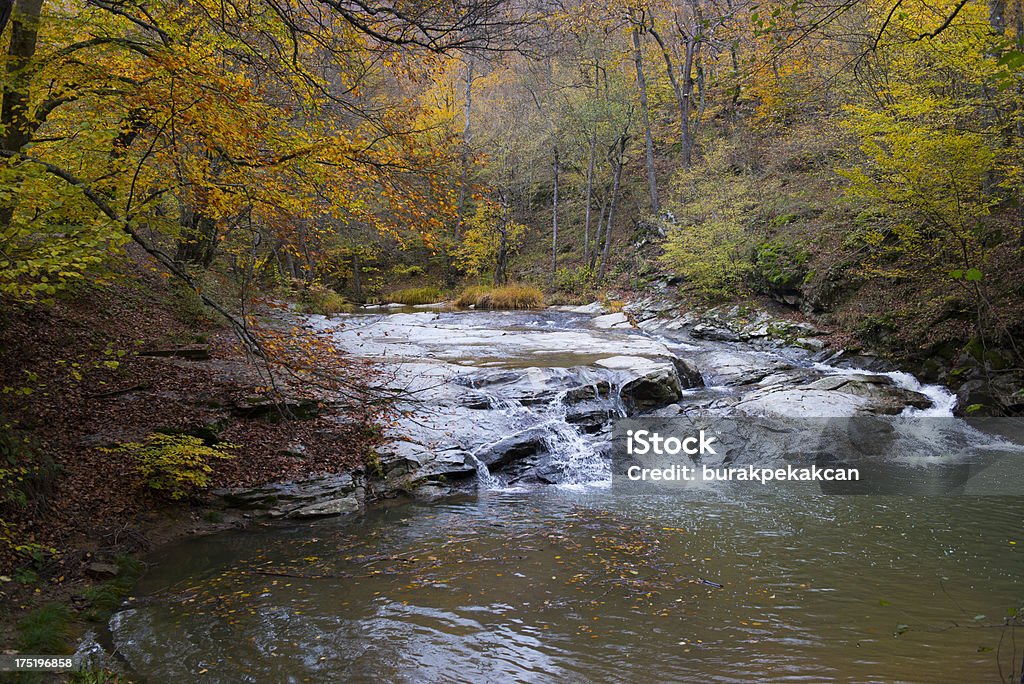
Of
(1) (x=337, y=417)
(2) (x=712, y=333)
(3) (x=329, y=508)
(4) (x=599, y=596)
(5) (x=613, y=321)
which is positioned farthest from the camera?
(5) (x=613, y=321)

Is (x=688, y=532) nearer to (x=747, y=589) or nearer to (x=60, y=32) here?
(x=747, y=589)

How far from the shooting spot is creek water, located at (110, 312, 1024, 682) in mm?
3922

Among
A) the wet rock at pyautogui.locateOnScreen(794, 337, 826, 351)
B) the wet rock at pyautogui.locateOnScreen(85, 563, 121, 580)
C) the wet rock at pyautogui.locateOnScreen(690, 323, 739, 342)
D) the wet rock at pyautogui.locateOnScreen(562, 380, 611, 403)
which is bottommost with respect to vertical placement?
the wet rock at pyautogui.locateOnScreen(85, 563, 121, 580)

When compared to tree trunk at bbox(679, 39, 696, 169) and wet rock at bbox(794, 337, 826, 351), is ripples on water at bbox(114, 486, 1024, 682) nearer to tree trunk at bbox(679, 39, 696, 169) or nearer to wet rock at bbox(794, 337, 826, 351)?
wet rock at bbox(794, 337, 826, 351)

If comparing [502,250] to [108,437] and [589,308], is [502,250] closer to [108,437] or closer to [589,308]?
[589,308]

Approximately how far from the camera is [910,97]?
1107 cm

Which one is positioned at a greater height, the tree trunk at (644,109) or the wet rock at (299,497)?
the tree trunk at (644,109)

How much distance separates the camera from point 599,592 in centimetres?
502

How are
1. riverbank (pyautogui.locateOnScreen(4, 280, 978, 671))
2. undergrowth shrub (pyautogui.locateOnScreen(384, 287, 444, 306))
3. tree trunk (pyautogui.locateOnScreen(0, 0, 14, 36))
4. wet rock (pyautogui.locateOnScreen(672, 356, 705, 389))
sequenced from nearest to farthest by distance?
tree trunk (pyautogui.locateOnScreen(0, 0, 14, 36))
riverbank (pyautogui.locateOnScreen(4, 280, 978, 671))
wet rock (pyautogui.locateOnScreen(672, 356, 705, 389))
undergrowth shrub (pyautogui.locateOnScreen(384, 287, 444, 306))

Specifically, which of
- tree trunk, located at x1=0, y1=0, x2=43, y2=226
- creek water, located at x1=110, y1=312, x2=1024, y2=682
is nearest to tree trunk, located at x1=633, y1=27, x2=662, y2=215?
creek water, located at x1=110, y1=312, x2=1024, y2=682

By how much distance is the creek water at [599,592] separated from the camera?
3.92 meters

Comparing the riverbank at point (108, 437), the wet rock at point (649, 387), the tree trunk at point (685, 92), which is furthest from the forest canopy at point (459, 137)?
the wet rock at point (649, 387)

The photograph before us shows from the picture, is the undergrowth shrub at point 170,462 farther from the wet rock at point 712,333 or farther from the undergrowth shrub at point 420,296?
the undergrowth shrub at point 420,296

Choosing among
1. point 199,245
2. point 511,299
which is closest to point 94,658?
point 199,245
